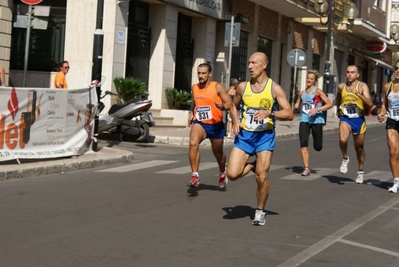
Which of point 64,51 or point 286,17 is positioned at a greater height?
point 286,17

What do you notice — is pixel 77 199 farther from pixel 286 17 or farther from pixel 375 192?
pixel 286 17

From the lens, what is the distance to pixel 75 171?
552 inches

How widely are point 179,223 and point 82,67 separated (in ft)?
48.9

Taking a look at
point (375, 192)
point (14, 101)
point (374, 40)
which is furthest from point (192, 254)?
point (374, 40)

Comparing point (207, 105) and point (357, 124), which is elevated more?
point (207, 105)

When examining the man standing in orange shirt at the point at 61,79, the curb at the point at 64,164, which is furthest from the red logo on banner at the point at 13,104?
the man standing in orange shirt at the point at 61,79

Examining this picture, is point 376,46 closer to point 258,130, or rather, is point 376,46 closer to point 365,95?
point 365,95

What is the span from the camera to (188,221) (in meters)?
8.90

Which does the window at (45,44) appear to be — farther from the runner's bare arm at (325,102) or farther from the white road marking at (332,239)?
the white road marking at (332,239)

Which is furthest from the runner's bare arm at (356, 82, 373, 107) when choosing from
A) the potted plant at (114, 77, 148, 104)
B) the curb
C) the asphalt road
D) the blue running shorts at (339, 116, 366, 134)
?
the potted plant at (114, 77, 148, 104)

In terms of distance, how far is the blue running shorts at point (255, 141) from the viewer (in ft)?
29.3

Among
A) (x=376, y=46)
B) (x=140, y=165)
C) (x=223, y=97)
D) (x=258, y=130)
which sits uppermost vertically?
(x=376, y=46)

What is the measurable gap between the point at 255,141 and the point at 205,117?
2.80 meters

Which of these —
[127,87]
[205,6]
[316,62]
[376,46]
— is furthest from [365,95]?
[376,46]
